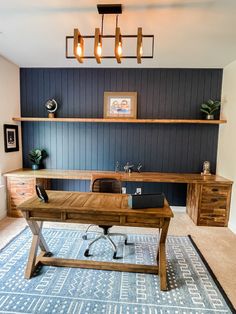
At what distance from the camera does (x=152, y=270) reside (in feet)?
7.39

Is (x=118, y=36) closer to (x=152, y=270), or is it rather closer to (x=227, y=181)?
(x=152, y=270)

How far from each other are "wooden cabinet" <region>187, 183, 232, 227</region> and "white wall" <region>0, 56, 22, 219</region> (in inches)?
129

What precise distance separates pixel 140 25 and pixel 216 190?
263 centimetres

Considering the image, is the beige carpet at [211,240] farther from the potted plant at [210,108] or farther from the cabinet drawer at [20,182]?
the potted plant at [210,108]

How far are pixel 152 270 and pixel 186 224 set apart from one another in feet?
5.04

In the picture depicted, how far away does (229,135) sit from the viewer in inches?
140

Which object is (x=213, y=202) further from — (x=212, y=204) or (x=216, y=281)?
(x=216, y=281)

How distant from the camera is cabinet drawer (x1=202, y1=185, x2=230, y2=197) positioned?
11.2 feet

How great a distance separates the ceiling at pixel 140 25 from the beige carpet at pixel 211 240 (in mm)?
2692

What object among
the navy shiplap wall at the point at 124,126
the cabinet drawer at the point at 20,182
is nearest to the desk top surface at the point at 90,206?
the cabinet drawer at the point at 20,182

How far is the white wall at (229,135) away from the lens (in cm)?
340

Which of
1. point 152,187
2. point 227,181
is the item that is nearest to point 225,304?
point 227,181

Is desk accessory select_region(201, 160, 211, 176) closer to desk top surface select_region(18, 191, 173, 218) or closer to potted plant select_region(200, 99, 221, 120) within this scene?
potted plant select_region(200, 99, 221, 120)

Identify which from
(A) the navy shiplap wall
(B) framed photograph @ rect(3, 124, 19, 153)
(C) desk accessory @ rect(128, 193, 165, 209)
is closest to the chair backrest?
(C) desk accessory @ rect(128, 193, 165, 209)
